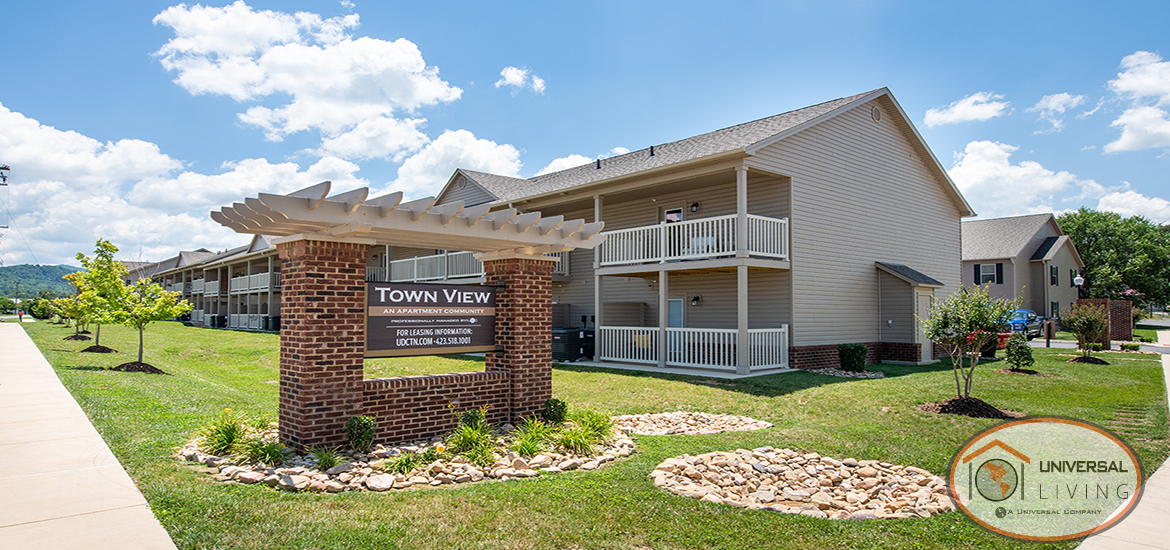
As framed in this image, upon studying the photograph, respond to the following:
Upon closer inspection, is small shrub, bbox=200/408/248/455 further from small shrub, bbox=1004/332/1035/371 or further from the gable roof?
small shrub, bbox=1004/332/1035/371

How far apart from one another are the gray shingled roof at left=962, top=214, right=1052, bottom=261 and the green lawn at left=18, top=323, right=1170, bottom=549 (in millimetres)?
22396

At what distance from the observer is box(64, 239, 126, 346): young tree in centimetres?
1518

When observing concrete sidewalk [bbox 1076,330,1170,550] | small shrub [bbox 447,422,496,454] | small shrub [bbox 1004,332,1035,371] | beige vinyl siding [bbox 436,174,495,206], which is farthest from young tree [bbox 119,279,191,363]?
small shrub [bbox 1004,332,1035,371]

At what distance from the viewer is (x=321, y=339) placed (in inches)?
266

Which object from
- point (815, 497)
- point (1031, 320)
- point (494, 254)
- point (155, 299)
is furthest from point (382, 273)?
point (1031, 320)

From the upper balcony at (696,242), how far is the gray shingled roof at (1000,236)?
85.3ft

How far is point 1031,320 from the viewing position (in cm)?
2972

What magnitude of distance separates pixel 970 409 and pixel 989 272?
101 feet

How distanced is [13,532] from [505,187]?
68.0 ft

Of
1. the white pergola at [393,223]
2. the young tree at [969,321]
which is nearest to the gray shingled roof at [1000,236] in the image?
the young tree at [969,321]

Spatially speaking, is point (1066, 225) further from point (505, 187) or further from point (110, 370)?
point (110, 370)

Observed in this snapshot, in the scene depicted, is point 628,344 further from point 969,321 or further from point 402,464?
point 402,464

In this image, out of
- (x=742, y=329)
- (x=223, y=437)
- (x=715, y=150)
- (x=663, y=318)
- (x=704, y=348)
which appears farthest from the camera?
(x=663, y=318)

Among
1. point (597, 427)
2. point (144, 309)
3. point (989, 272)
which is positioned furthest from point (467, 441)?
point (989, 272)
